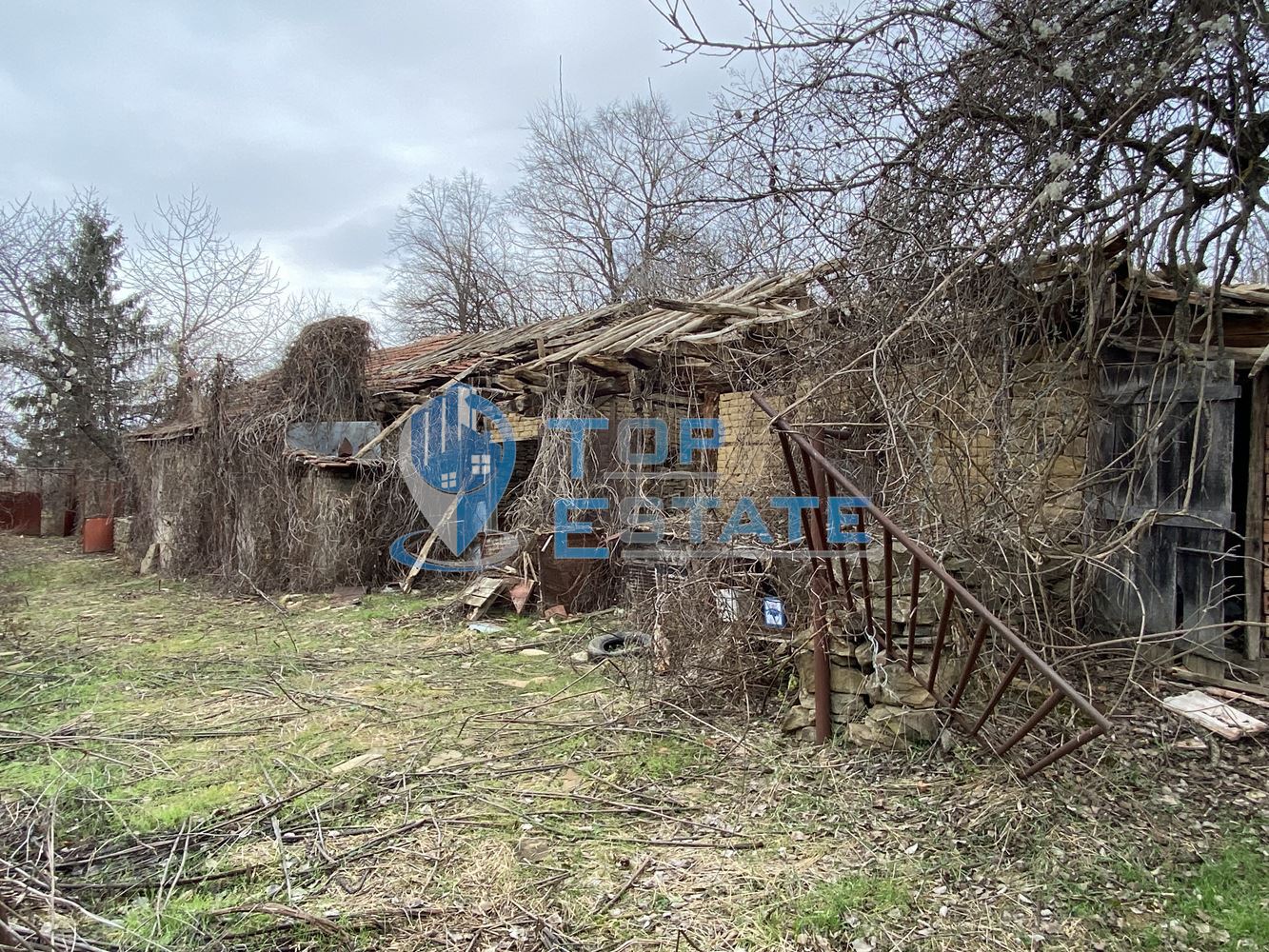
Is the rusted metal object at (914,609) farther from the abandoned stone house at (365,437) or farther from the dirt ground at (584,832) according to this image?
the abandoned stone house at (365,437)

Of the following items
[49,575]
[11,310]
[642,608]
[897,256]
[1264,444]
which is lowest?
[49,575]

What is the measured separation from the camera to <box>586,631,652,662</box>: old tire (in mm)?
5320

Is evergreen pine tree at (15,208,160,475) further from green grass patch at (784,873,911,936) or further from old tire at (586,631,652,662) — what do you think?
green grass patch at (784,873,911,936)

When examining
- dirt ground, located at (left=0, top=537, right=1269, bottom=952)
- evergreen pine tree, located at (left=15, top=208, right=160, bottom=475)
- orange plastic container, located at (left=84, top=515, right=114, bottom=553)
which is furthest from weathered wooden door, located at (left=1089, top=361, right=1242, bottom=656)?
evergreen pine tree, located at (left=15, top=208, right=160, bottom=475)

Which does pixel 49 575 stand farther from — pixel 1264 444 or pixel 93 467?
pixel 1264 444

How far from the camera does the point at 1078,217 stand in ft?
11.9

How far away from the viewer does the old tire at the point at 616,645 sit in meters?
5.32

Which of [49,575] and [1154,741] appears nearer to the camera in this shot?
[1154,741]

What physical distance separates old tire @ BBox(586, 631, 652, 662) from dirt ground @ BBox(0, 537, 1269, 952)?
47 cm

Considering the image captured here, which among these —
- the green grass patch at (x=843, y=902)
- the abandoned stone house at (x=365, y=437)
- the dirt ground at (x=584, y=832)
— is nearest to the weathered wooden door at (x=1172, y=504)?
the dirt ground at (x=584, y=832)

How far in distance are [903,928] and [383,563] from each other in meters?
9.03

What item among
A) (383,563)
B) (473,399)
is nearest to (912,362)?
(473,399)

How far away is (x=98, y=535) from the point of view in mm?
15156

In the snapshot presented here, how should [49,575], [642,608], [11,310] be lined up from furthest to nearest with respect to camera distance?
[11,310] < [49,575] < [642,608]
